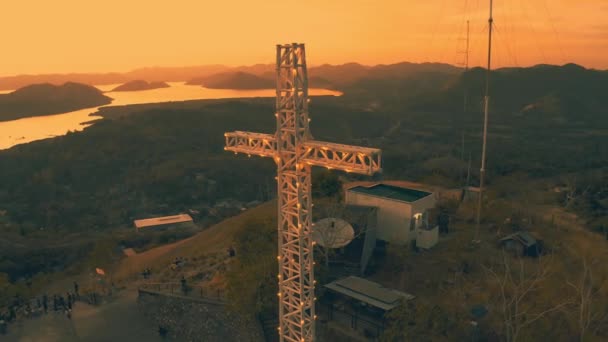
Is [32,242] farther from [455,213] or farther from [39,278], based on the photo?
[455,213]

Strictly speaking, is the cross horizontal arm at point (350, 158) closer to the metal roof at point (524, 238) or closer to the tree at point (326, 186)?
the metal roof at point (524, 238)

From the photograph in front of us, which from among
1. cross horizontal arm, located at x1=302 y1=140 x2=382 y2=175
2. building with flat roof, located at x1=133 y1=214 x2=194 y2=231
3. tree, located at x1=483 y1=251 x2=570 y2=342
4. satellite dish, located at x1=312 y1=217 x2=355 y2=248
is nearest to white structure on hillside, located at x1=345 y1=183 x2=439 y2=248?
satellite dish, located at x1=312 y1=217 x2=355 y2=248

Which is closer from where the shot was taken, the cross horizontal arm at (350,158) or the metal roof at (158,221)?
the cross horizontal arm at (350,158)

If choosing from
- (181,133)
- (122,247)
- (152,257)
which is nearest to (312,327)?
(152,257)

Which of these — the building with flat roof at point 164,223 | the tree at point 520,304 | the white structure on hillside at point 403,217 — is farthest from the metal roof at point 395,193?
the building with flat roof at point 164,223

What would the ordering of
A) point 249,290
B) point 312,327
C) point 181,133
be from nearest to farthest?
1. point 312,327
2. point 249,290
3. point 181,133

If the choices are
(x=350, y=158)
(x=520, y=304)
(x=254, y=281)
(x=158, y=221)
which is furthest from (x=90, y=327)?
(x=158, y=221)
